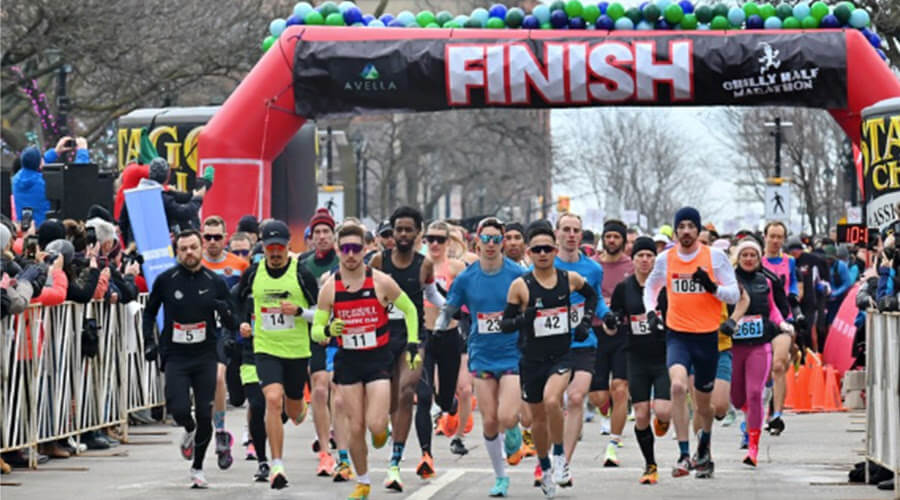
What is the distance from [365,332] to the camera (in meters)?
13.2

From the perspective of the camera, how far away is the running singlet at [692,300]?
1470 cm

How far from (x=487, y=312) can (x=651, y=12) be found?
10.0 meters

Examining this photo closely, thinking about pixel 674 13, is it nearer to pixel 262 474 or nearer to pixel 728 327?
pixel 728 327

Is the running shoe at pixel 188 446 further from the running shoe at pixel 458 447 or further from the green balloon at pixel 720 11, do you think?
the green balloon at pixel 720 11

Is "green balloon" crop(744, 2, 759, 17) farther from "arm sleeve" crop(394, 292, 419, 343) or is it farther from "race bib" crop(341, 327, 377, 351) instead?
"race bib" crop(341, 327, 377, 351)

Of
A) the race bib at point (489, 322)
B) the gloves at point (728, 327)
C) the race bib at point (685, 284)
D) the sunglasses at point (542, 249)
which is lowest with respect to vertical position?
the gloves at point (728, 327)

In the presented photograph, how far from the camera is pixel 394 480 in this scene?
45.1ft

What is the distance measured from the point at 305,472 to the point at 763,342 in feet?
12.9

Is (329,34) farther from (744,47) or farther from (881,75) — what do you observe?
(881,75)

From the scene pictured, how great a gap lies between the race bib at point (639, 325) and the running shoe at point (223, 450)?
10.7ft

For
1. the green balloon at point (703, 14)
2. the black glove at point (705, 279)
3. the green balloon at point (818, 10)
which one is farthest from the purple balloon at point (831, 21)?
the black glove at point (705, 279)

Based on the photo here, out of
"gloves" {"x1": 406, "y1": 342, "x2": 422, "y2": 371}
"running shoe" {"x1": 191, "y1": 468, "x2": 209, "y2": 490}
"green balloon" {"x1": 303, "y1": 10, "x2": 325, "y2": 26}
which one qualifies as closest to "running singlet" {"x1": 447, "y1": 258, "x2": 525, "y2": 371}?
"gloves" {"x1": 406, "y1": 342, "x2": 422, "y2": 371}

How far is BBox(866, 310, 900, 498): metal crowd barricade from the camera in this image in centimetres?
1272

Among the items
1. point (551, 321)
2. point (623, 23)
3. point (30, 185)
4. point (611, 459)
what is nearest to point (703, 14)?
point (623, 23)
